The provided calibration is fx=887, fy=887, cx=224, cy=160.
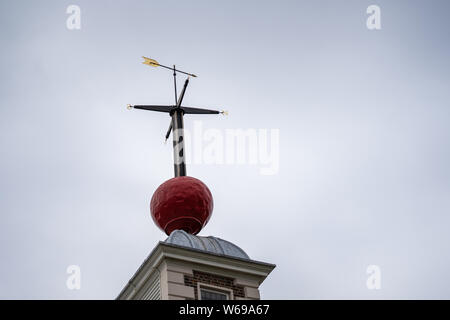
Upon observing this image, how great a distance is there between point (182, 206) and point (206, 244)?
1.74m

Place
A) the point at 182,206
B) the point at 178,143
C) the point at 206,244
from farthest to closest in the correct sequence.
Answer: the point at 178,143 < the point at 182,206 < the point at 206,244

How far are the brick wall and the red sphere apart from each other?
2.56 meters

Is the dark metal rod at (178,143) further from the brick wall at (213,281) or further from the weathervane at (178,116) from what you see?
the brick wall at (213,281)

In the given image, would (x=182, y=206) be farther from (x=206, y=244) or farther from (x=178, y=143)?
(x=178, y=143)

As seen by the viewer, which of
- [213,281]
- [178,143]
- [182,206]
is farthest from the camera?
[178,143]

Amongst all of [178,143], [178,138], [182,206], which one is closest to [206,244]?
[182,206]

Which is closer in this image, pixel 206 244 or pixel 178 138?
pixel 206 244

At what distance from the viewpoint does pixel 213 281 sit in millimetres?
25562

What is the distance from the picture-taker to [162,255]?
2512 cm
